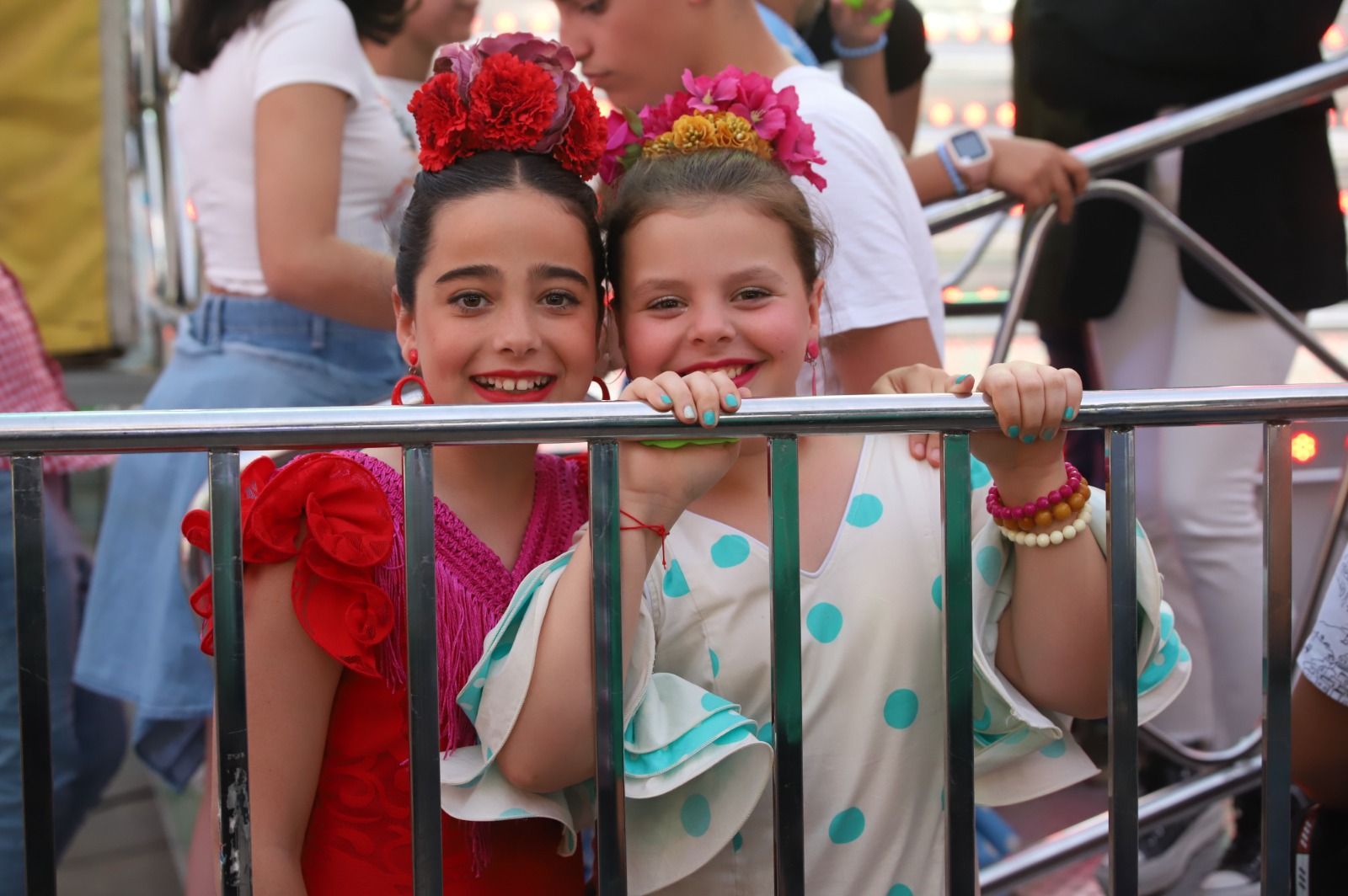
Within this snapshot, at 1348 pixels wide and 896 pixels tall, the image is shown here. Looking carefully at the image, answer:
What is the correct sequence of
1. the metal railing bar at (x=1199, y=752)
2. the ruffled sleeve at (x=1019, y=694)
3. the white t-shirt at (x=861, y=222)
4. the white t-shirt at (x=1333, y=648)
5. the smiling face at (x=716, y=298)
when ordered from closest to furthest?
the ruffled sleeve at (x=1019, y=694)
the smiling face at (x=716, y=298)
the white t-shirt at (x=1333, y=648)
the white t-shirt at (x=861, y=222)
the metal railing bar at (x=1199, y=752)

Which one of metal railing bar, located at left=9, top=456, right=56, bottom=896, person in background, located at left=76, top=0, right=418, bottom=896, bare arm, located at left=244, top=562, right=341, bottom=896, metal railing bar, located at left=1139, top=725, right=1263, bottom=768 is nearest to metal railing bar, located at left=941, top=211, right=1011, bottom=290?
metal railing bar, located at left=1139, top=725, right=1263, bottom=768

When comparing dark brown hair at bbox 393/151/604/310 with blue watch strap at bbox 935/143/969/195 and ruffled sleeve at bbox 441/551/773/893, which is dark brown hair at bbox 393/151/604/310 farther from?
blue watch strap at bbox 935/143/969/195

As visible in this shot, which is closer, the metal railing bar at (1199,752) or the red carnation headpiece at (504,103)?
the red carnation headpiece at (504,103)

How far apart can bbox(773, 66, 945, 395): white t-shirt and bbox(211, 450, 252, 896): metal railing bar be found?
3.04ft

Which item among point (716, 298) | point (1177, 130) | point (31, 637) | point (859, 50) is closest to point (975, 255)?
point (859, 50)

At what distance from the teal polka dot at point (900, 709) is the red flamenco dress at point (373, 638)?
409 mm

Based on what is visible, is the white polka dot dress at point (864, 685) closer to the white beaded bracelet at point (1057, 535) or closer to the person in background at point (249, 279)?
the white beaded bracelet at point (1057, 535)

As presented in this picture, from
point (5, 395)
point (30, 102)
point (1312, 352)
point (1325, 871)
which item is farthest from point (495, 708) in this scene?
point (30, 102)

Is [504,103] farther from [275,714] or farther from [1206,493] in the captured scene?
[1206,493]

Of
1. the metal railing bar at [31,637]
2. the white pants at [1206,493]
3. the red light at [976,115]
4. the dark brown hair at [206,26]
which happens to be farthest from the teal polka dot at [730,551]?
the red light at [976,115]

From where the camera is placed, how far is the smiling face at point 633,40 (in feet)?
6.56

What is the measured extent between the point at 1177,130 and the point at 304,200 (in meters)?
1.63

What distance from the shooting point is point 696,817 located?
1.41m

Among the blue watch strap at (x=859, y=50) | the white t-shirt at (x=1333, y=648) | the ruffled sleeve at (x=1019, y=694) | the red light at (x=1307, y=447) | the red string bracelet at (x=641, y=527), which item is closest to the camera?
the red string bracelet at (x=641, y=527)
